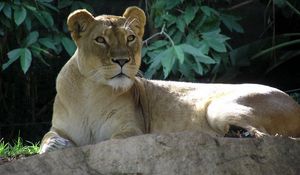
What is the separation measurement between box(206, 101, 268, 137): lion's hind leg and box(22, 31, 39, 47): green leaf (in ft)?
8.53

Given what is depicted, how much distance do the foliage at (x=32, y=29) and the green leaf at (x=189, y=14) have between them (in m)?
1.07

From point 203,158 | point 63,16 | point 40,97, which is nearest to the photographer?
point 203,158

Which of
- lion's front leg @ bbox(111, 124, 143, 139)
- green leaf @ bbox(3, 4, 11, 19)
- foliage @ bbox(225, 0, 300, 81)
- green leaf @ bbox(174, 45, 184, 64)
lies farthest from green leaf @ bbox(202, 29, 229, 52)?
lion's front leg @ bbox(111, 124, 143, 139)

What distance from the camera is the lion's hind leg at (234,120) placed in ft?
16.6

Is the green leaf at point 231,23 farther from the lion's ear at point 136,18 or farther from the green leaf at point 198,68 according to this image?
the lion's ear at point 136,18

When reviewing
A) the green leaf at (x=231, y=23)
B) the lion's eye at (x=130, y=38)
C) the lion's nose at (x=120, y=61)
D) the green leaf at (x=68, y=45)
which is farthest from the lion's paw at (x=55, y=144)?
the green leaf at (x=231, y=23)

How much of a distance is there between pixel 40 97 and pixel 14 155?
343 centimetres

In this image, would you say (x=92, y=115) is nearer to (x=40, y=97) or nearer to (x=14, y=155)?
(x=14, y=155)

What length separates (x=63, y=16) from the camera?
328 inches

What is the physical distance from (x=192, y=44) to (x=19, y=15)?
5.45 ft

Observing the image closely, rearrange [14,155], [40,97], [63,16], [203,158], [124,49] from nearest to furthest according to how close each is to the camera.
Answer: [203,158] → [124,49] → [14,155] → [63,16] → [40,97]

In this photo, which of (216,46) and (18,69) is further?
(18,69)

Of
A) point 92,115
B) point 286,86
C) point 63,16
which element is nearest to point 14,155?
point 92,115

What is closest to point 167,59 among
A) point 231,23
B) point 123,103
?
point 231,23
